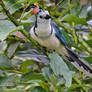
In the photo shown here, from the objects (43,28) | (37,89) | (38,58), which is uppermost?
(43,28)

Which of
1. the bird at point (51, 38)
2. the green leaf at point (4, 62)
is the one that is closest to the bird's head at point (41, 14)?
the bird at point (51, 38)

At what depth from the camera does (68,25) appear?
132 cm

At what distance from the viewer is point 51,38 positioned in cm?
116

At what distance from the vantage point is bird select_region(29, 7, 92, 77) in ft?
3.30

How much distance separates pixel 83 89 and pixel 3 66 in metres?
0.39

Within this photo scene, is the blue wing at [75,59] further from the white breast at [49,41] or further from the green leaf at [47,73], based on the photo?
the green leaf at [47,73]

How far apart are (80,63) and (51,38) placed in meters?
0.20

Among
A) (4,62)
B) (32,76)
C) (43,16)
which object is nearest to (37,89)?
(32,76)

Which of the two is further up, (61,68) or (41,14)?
(41,14)

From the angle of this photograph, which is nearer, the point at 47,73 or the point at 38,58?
the point at 47,73

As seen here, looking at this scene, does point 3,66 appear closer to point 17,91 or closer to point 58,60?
point 17,91

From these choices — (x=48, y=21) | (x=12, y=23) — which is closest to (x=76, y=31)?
(x=48, y=21)

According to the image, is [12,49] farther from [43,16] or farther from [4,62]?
[43,16]

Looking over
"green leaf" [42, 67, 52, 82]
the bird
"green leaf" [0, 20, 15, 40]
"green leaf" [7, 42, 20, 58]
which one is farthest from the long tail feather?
"green leaf" [0, 20, 15, 40]
